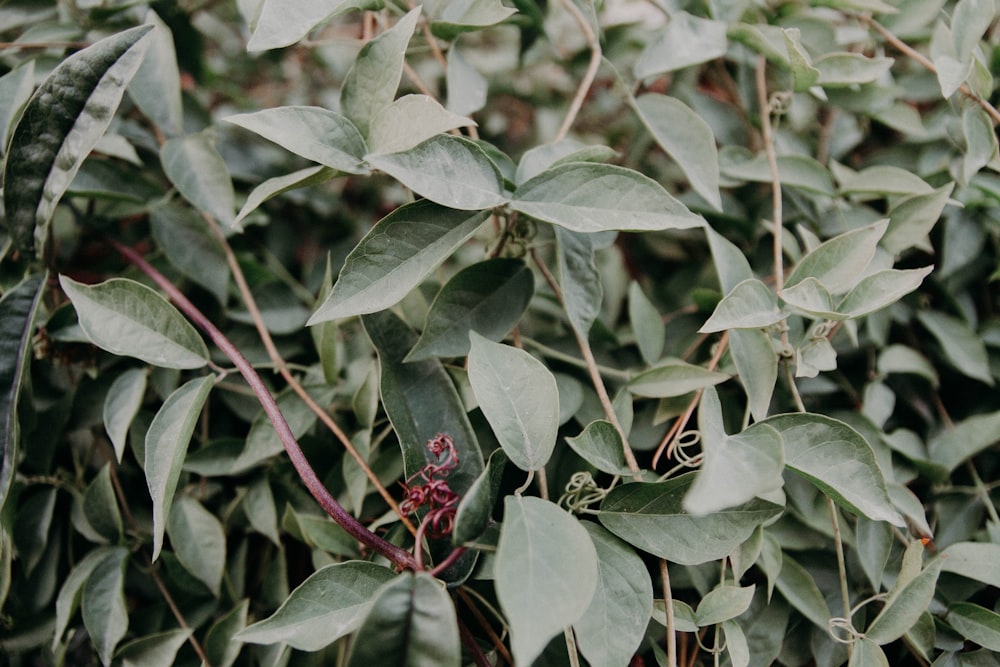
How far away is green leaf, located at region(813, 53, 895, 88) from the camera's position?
2.02 ft

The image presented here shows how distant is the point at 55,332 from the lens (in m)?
0.61

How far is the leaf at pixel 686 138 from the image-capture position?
1.94 feet

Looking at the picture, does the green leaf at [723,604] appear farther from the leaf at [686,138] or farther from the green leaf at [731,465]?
the leaf at [686,138]

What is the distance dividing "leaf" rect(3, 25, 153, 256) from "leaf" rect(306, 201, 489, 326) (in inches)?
10.1

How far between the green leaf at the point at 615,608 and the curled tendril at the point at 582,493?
2 cm

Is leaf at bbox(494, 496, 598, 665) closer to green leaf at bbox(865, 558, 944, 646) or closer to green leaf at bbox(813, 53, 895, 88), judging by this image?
green leaf at bbox(865, 558, 944, 646)

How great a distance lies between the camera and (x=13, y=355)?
22.4 inches

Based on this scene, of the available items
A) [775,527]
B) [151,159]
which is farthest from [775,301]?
[151,159]

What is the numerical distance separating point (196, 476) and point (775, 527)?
0.55 m

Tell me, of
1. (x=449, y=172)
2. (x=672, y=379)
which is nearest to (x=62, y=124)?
(x=449, y=172)

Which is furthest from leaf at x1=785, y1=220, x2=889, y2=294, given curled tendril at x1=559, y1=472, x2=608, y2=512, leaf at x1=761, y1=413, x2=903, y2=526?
curled tendril at x1=559, y1=472, x2=608, y2=512

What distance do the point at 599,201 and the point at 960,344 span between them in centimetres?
44

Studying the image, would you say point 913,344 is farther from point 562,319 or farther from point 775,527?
point 562,319

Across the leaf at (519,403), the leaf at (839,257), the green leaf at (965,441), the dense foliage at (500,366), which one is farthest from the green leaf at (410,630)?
the green leaf at (965,441)
